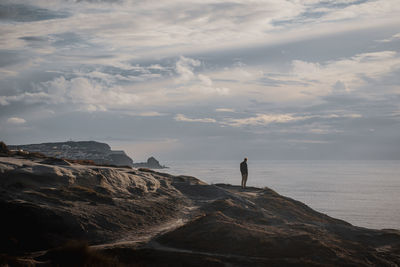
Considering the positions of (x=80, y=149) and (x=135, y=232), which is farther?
(x=80, y=149)

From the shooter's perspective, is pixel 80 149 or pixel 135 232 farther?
pixel 80 149

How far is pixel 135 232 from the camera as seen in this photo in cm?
1745

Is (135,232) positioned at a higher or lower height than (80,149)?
lower

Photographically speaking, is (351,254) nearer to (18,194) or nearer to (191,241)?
(191,241)

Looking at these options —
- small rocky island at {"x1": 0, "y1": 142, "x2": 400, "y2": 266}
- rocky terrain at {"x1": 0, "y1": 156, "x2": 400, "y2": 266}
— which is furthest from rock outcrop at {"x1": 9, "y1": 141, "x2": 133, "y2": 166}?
small rocky island at {"x1": 0, "y1": 142, "x2": 400, "y2": 266}

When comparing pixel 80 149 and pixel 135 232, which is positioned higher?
pixel 80 149

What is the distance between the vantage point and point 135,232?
1745cm

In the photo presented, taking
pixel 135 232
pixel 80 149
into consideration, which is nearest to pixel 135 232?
pixel 135 232

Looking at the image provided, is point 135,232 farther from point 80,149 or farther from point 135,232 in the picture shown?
point 80,149

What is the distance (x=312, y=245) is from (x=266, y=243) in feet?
5.84

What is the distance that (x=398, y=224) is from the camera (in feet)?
163

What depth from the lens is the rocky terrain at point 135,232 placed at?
44.9ft

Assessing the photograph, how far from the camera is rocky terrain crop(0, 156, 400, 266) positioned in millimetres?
13680

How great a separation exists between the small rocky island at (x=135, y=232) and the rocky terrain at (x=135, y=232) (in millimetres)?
38
